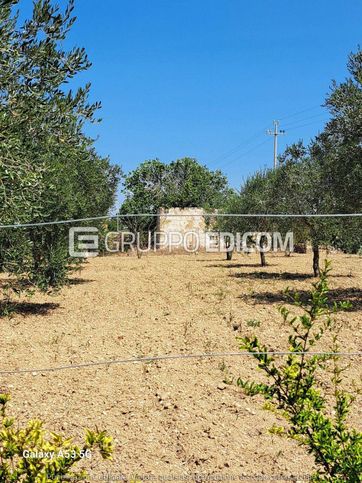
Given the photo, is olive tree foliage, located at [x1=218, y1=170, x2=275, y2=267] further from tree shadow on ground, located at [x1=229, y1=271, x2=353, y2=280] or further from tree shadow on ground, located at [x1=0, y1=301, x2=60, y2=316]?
tree shadow on ground, located at [x1=0, y1=301, x2=60, y2=316]

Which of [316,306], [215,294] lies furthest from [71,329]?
[316,306]

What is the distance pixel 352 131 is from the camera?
50.0 ft

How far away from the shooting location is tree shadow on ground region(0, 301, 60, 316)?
1538 centimetres

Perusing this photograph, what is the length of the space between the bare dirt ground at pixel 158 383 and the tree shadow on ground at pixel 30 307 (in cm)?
10

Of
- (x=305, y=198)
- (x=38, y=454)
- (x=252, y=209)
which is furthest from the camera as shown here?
(x=252, y=209)

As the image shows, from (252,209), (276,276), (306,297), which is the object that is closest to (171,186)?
(252,209)

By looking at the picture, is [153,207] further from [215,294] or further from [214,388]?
[214,388]

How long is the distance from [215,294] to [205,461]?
1344 cm

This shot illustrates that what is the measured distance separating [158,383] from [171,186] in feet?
188

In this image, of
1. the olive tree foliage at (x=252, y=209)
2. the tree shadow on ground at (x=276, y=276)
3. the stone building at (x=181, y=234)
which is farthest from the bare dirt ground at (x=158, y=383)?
the stone building at (x=181, y=234)

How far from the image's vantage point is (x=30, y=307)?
1634cm

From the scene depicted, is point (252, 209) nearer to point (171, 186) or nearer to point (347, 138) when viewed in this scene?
point (347, 138)

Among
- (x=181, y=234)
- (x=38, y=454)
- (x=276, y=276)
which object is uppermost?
(x=181, y=234)

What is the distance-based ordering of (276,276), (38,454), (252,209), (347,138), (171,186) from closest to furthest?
(38,454)
(347,138)
(276,276)
(252,209)
(171,186)
